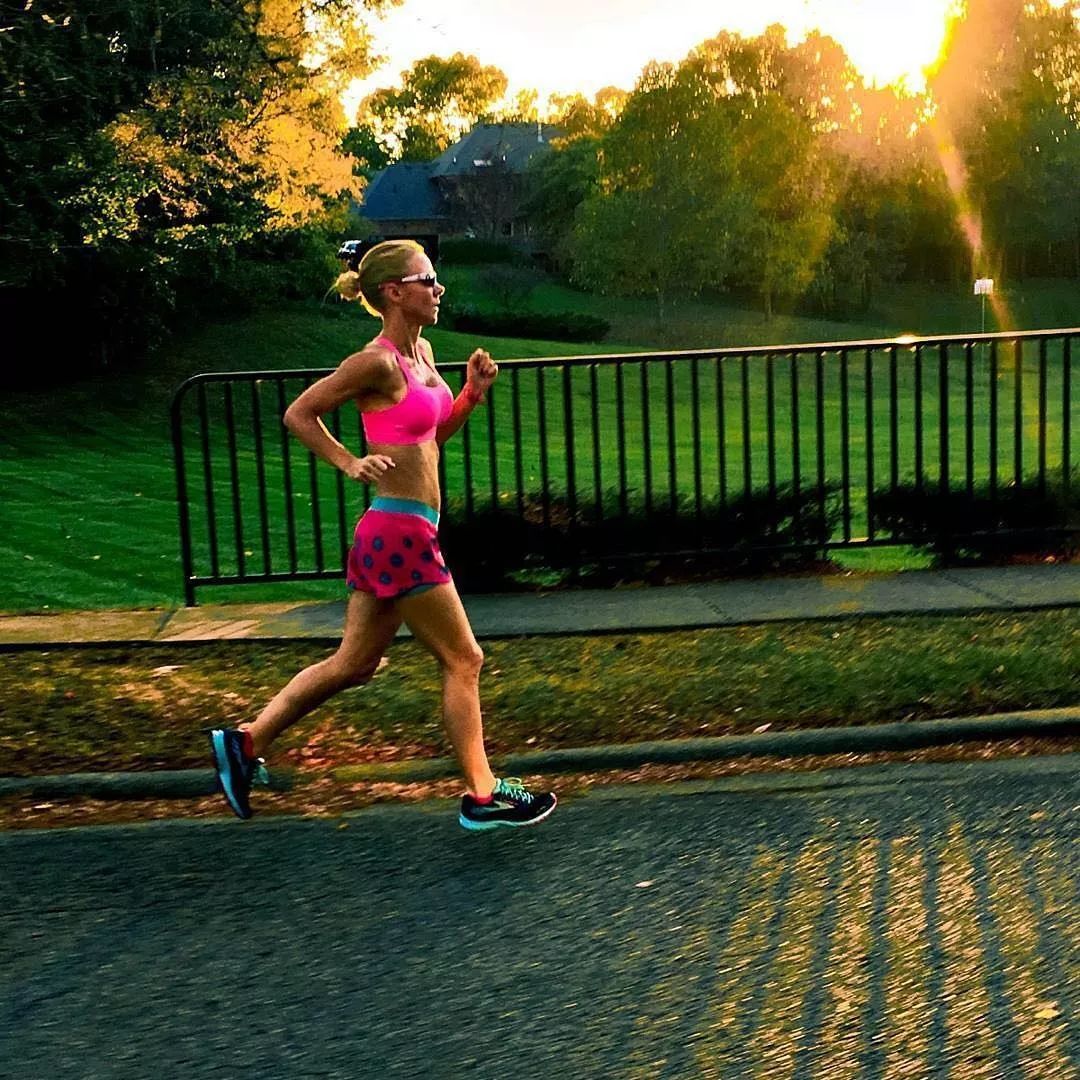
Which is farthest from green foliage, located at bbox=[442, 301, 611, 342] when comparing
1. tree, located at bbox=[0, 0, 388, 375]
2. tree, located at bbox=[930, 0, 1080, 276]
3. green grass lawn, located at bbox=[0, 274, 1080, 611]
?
tree, located at bbox=[930, 0, 1080, 276]

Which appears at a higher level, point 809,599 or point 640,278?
point 640,278

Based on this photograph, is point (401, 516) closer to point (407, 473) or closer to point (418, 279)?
point (407, 473)

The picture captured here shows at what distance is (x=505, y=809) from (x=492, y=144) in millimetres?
101032

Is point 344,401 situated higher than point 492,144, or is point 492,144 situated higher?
point 492,144

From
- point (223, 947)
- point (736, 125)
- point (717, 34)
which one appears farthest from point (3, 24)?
point (717, 34)

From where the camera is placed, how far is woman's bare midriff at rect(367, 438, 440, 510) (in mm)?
4938

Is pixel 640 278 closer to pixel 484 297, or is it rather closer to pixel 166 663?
pixel 484 297

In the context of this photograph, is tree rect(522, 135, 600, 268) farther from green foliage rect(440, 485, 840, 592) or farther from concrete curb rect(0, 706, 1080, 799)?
concrete curb rect(0, 706, 1080, 799)

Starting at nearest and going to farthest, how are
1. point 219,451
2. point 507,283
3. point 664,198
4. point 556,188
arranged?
point 219,451 → point 664,198 → point 507,283 → point 556,188

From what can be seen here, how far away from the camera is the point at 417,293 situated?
16.4ft

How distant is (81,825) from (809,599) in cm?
444

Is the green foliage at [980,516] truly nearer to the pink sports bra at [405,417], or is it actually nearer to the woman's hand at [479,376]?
the woman's hand at [479,376]

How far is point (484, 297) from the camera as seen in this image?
64688mm

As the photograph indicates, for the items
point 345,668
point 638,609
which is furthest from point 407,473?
point 638,609
